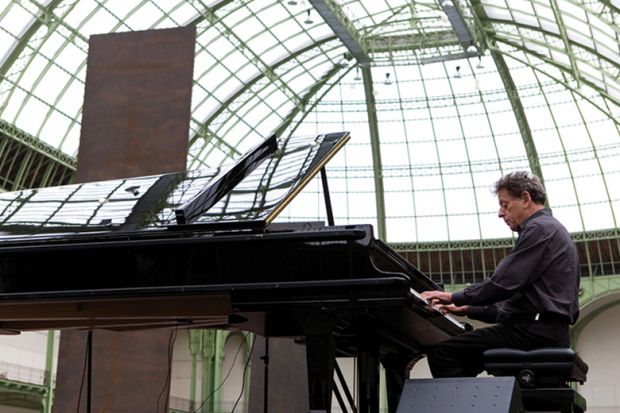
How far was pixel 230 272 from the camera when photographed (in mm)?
6945

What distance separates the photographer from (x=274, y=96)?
153ft

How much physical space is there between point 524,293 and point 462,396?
1241mm

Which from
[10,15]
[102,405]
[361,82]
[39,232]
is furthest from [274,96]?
[39,232]

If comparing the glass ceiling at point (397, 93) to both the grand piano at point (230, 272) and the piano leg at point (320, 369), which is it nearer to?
the grand piano at point (230, 272)

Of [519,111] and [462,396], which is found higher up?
[519,111]

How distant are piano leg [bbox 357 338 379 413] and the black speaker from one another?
1855 millimetres

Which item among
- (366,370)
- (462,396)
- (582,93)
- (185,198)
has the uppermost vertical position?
(582,93)

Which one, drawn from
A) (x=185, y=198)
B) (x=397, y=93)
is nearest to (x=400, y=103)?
(x=397, y=93)

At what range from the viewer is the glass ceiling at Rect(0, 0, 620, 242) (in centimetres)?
3612

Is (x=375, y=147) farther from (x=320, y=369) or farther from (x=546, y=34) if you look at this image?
(x=320, y=369)

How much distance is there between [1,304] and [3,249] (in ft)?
1.51

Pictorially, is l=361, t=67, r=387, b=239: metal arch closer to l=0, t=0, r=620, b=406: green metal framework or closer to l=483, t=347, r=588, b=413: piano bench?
l=0, t=0, r=620, b=406: green metal framework

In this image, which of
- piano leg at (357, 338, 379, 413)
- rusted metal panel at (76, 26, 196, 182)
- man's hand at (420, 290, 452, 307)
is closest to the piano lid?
man's hand at (420, 290, 452, 307)

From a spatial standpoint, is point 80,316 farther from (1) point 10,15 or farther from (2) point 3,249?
(1) point 10,15
